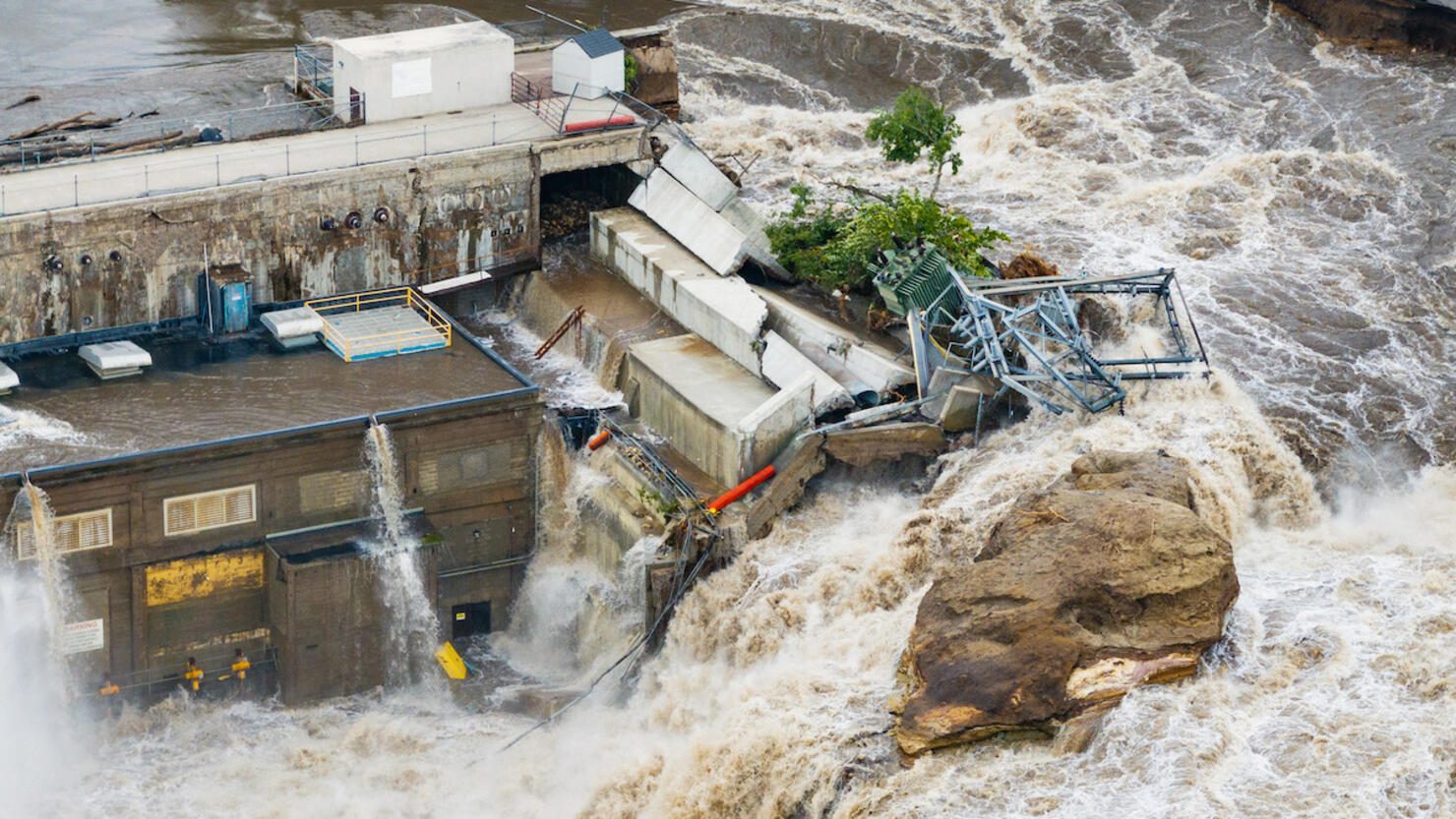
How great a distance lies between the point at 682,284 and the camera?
172 ft

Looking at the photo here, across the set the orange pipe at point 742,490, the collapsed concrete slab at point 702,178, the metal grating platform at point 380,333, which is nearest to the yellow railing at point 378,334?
the metal grating platform at point 380,333

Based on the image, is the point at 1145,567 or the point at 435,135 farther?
the point at 435,135

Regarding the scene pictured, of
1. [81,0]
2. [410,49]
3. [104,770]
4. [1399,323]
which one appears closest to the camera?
[104,770]

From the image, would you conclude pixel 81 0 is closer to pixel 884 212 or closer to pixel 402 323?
pixel 402 323

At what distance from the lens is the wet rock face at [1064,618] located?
3762cm

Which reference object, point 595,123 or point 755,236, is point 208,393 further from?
point 755,236

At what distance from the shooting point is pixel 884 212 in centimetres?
5144

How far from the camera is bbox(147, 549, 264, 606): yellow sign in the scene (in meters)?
45.7

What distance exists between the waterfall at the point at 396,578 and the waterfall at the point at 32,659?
7.07 metres

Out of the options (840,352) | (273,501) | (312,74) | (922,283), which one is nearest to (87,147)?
(312,74)

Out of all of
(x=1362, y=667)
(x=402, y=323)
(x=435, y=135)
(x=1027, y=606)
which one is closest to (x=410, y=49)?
(x=435, y=135)

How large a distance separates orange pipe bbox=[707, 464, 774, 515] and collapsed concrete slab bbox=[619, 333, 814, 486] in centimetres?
32

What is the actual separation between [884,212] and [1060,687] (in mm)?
17324

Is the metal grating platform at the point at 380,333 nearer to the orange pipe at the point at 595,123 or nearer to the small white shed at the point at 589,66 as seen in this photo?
the orange pipe at the point at 595,123
